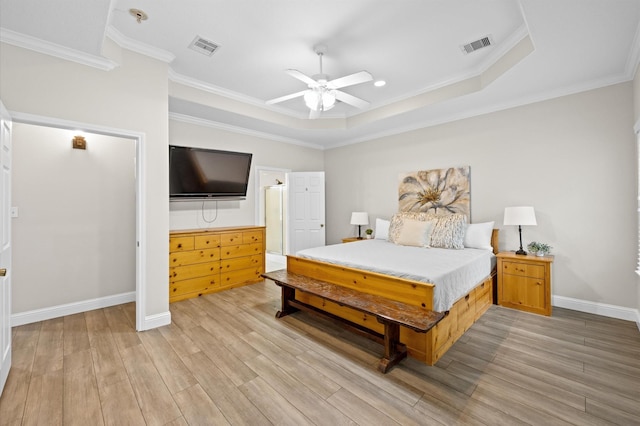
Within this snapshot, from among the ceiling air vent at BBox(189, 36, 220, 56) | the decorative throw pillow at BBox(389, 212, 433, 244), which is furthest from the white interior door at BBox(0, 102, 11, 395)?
the decorative throw pillow at BBox(389, 212, 433, 244)

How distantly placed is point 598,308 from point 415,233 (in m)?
2.16

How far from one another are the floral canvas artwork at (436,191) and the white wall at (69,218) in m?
4.27

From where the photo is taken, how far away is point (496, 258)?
3711mm

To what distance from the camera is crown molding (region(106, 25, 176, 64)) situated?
2.68 meters

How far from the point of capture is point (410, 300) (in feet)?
7.99

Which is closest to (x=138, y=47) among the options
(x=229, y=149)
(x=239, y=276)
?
(x=229, y=149)

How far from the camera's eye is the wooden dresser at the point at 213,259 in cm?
384

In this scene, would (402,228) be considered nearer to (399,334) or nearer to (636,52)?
(399,334)

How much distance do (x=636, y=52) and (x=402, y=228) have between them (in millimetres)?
2900

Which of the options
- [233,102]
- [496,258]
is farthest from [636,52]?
[233,102]

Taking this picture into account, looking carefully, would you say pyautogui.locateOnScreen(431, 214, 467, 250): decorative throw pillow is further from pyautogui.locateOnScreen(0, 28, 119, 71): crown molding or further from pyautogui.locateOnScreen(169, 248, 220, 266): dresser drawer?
pyautogui.locateOnScreen(0, 28, 119, 71): crown molding

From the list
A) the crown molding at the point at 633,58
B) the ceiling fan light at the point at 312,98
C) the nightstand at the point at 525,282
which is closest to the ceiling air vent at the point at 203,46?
the ceiling fan light at the point at 312,98

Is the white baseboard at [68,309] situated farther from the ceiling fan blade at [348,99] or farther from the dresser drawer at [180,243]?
the ceiling fan blade at [348,99]

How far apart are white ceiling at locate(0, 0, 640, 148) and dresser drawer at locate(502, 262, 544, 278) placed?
7.06 feet
